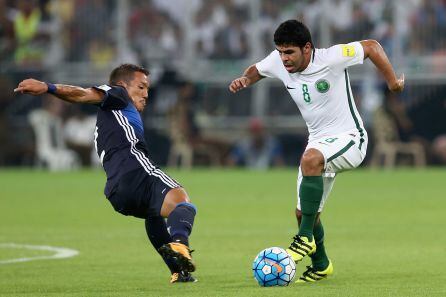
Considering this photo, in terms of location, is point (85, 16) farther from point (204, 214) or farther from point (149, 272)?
point (149, 272)

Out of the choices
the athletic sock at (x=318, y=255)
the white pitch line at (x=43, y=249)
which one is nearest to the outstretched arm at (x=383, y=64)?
the athletic sock at (x=318, y=255)

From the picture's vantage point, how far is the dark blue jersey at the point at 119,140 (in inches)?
351

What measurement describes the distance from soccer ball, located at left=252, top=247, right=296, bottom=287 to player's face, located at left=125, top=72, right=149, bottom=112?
155 centimetres

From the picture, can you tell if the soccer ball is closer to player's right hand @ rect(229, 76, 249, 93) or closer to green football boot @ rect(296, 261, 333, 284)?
green football boot @ rect(296, 261, 333, 284)

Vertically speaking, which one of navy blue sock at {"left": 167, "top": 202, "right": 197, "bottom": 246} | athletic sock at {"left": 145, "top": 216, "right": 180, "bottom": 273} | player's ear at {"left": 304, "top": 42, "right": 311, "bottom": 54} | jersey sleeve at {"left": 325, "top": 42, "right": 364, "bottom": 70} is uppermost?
player's ear at {"left": 304, "top": 42, "right": 311, "bottom": 54}

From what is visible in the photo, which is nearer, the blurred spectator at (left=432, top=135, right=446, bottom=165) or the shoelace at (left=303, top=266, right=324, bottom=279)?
the shoelace at (left=303, top=266, right=324, bottom=279)

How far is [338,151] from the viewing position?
30.4ft

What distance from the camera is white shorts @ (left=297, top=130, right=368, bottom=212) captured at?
9.24m

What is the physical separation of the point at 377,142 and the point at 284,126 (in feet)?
8.78

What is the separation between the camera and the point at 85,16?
105 feet

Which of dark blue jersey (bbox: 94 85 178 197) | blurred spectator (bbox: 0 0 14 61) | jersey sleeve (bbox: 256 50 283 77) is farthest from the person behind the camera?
blurred spectator (bbox: 0 0 14 61)

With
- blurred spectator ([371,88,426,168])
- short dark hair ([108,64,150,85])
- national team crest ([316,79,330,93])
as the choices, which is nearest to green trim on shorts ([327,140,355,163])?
national team crest ([316,79,330,93])

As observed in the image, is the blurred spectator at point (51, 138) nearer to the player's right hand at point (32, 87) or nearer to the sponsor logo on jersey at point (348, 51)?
the sponsor logo on jersey at point (348, 51)

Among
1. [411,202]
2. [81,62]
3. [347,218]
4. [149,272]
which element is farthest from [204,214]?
[81,62]
